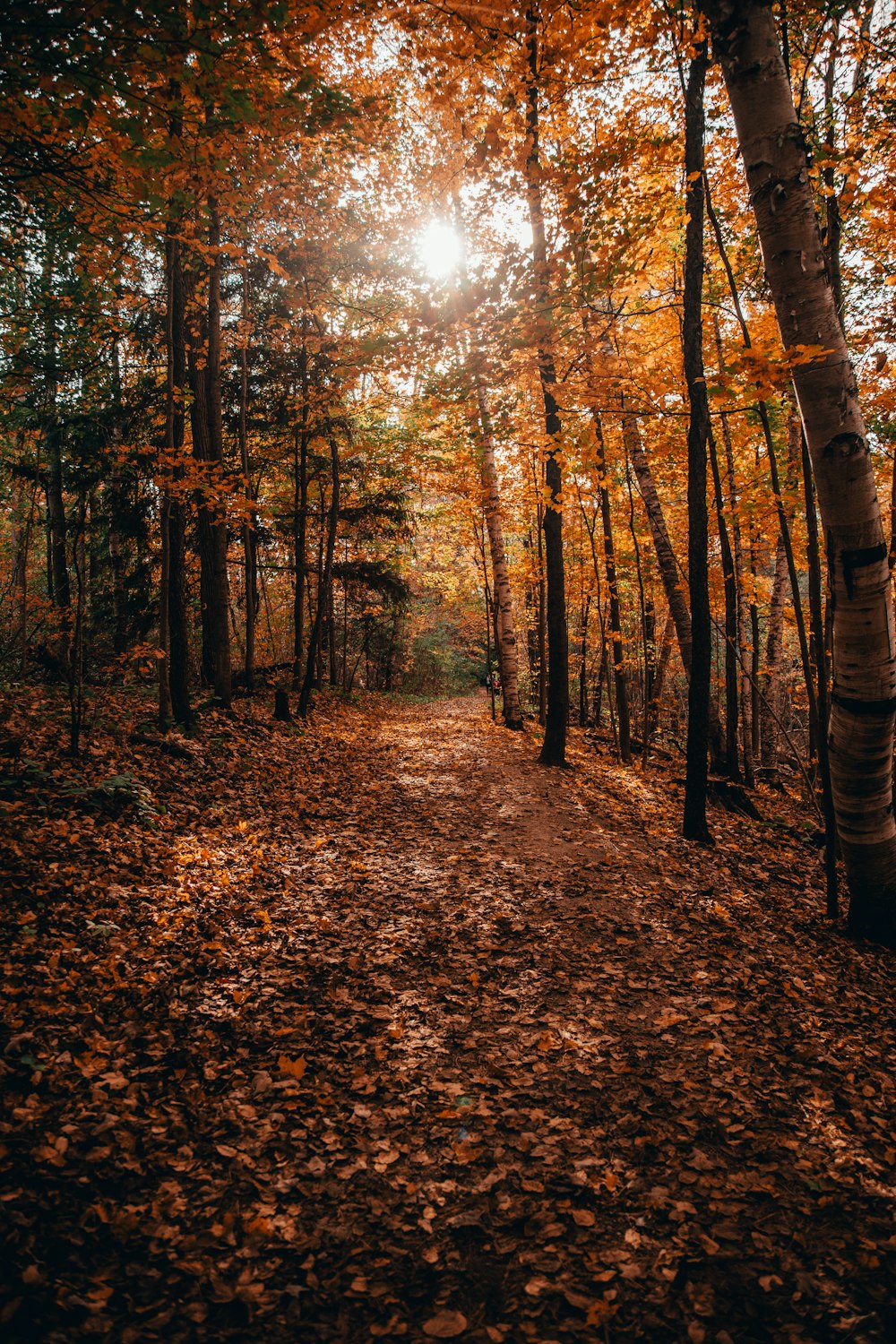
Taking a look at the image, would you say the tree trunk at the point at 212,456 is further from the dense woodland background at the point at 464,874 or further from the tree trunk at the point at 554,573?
the tree trunk at the point at 554,573

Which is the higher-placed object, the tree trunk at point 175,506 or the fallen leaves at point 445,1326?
the tree trunk at point 175,506

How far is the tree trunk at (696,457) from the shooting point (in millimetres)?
6098

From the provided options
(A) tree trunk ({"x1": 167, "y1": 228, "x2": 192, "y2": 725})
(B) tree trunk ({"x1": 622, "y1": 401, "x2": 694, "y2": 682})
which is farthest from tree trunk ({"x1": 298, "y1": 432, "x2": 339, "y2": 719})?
(B) tree trunk ({"x1": 622, "y1": 401, "x2": 694, "y2": 682})

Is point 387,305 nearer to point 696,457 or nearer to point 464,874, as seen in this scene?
point 696,457

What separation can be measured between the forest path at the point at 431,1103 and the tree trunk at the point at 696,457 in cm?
175

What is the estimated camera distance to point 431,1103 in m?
3.09

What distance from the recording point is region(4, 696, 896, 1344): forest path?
215 cm

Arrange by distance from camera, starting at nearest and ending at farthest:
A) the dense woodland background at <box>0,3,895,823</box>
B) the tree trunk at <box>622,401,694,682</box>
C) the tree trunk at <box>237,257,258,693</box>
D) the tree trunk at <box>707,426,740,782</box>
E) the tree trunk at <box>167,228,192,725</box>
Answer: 1. the dense woodland background at <box>0,3,895,823</box>
2. the tree trunk at <box>167,228,192,725</box>
3. the tree trunk at <box>707,426,740,782</box>
4. the tree trunk at <box>622,401,694,682</box>
5. the tree trunk at <box>237,257,258,693</box>

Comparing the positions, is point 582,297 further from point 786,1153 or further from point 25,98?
point 786,1153

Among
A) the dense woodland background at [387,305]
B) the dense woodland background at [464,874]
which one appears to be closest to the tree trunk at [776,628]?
the dense woodland background at [387,305]

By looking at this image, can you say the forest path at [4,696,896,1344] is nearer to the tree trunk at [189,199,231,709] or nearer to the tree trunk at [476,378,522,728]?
the tree trunk at [189,199,231,709]

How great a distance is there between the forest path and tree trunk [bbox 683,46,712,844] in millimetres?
1749

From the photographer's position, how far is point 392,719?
1717 cm

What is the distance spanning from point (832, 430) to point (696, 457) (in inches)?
118
